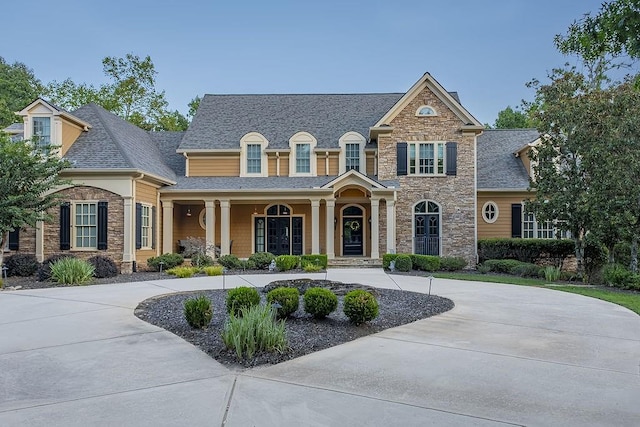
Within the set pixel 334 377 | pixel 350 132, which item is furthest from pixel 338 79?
pixel 334 377

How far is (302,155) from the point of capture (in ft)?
72.9

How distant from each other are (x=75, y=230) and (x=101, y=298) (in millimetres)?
8262

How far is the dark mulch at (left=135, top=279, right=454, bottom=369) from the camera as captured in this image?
233 inches

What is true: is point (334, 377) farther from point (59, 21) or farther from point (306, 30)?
point (59, 21)

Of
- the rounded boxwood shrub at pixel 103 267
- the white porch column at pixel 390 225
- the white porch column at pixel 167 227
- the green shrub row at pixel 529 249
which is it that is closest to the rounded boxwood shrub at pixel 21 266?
the rounded boxwood shrub at pixel 103 267

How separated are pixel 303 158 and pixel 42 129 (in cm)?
1072

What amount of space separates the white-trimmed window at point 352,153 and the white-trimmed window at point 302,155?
50.7 inches

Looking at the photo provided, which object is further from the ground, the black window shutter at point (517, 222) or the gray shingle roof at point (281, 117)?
the gray shingle roof at point (281, 117)

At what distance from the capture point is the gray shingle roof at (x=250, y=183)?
66.3ft

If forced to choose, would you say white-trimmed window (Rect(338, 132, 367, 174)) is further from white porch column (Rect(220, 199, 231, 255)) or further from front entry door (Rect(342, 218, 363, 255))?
white porch column (Rect(220, 199, 231, 255))

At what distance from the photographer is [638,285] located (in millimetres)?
13680

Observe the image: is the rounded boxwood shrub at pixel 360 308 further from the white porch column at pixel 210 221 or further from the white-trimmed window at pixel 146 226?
the white porch column at pixel 210 221

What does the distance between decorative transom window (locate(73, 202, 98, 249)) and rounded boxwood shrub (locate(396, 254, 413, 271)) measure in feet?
37.4

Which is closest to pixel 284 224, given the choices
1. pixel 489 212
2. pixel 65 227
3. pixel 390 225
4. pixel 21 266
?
pixel 390 225
